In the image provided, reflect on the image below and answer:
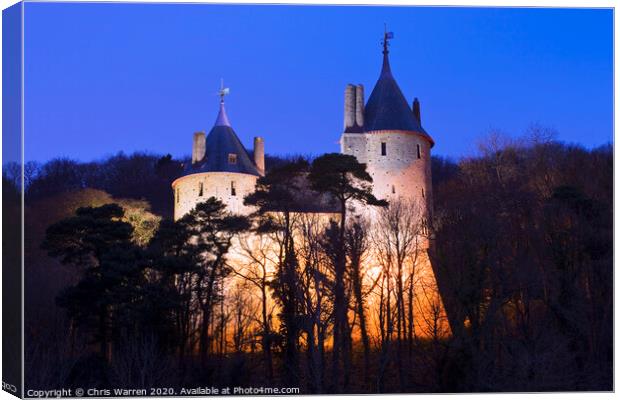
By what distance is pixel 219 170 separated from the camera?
3756cm

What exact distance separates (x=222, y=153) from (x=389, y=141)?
6.91 m

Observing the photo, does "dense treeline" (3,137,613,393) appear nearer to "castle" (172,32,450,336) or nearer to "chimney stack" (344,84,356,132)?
"castle" (172,32,450,336)

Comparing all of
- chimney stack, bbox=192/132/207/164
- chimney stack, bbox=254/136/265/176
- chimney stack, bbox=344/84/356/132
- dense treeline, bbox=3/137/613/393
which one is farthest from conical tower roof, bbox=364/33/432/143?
chimney stack, bbox=192/132/207/164

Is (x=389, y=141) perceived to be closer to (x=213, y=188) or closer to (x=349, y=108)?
(x=349, y=108)

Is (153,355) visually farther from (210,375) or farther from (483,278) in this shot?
(483,278)

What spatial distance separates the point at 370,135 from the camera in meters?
38.3

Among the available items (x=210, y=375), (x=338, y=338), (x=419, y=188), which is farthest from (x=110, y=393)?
(x=419, y=188)

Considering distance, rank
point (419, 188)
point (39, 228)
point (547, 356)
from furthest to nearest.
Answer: point (419, 188)
point (39, 228)
point (547, 356)

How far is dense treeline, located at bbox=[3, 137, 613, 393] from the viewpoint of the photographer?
88.0ft

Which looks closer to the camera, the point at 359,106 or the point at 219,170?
the point at 219,170

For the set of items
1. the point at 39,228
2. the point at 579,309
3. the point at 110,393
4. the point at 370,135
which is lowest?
the point at 110,393

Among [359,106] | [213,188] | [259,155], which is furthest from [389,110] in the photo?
[213,188]

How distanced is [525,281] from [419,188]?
24.6 ft

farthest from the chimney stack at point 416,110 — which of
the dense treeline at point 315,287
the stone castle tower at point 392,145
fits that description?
the dense treeline at point 315,287
